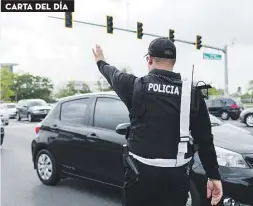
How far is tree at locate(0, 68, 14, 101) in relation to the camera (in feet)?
254

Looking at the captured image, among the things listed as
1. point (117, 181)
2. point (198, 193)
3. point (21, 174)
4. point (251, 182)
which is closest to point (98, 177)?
point (117, 181)

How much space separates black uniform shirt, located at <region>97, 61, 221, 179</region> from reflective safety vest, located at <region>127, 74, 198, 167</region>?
0.06 meters

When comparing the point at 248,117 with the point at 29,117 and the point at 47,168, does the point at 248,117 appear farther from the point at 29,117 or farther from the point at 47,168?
the point at 47,168

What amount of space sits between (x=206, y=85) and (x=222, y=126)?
9.51 feet

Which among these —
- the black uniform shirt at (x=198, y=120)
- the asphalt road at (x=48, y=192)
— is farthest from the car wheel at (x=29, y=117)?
the black uniform shirt at (x=198, y=120)

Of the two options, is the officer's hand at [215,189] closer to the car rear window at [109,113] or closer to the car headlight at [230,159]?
the car headlight at [230,159]

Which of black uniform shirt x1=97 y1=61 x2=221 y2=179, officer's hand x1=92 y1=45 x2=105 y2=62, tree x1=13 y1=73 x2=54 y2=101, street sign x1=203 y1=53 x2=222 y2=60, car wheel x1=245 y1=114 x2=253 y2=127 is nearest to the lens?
black uniform shirt x1=97 y1=61 x2=221 y2=179

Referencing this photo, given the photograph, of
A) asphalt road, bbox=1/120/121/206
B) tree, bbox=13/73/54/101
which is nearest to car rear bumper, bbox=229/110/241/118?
asphalt road, bbox=1/120/121/206

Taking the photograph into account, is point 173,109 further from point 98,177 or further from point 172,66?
point 98,177

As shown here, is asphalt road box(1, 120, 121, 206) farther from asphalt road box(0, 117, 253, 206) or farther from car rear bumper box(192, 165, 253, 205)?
car rear bumper box(192, 165, 253, 205)

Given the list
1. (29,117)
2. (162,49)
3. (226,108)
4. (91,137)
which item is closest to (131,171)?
(162,49)

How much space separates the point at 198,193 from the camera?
4.30 m

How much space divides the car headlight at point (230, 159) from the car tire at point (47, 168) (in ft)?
9.69

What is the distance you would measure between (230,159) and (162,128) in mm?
2029
